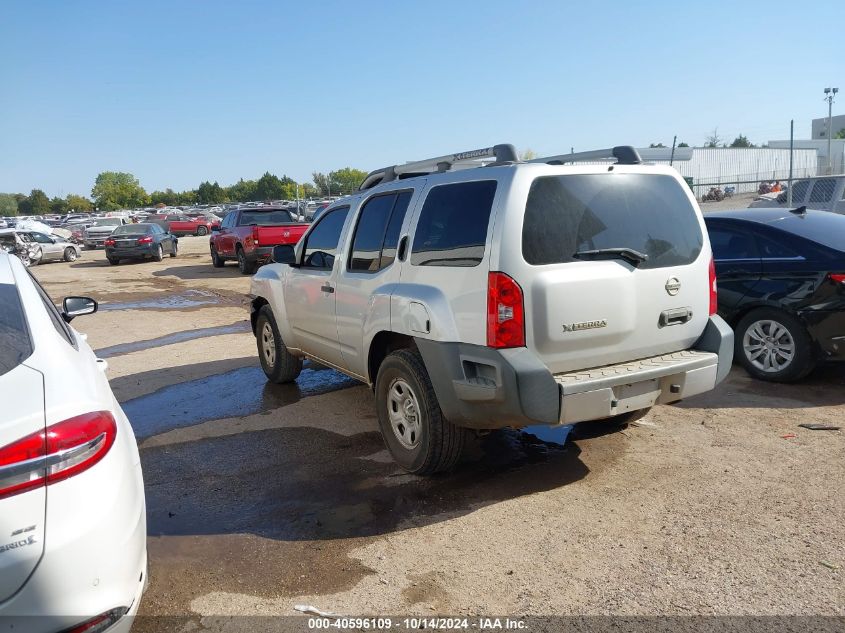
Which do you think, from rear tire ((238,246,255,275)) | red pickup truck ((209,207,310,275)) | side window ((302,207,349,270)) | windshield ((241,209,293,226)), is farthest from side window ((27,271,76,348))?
windshield ((241,209,293,226))

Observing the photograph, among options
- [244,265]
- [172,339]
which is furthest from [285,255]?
[244,265]

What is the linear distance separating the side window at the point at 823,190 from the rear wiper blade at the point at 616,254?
39.1 feet

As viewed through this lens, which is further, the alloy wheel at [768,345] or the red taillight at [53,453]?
the alloy wheel at [768,345]

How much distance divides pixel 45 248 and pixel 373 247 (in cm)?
2701

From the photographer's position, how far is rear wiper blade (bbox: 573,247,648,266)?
13.5 ft

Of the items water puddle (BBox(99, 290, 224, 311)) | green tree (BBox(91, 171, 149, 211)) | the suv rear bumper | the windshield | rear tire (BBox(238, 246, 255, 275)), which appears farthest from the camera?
green tree (BBox(91, 171, 149, 211))

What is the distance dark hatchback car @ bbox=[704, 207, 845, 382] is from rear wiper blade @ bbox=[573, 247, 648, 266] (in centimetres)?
287

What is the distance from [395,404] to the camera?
15.9 ft

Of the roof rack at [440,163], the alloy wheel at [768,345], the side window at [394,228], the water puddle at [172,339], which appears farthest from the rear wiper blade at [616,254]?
the water puddle at [172,339]

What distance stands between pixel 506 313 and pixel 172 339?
784 cm

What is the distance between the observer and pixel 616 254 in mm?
4211

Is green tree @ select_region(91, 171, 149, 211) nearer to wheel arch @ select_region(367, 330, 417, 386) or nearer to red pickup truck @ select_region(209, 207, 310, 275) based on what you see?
red pickup truck @ select_region(209, 207, 310, 275)

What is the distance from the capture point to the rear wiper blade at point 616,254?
411 centimetres

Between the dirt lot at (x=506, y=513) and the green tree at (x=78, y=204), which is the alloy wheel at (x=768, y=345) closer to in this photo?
the dirt lot at (x=506, y=513)
